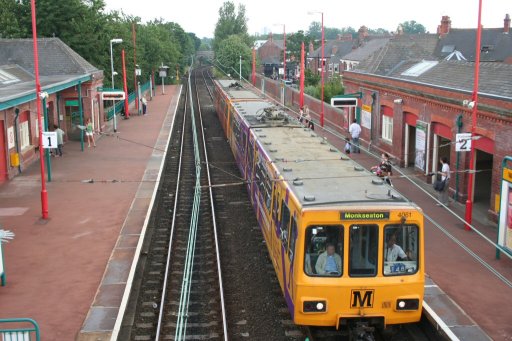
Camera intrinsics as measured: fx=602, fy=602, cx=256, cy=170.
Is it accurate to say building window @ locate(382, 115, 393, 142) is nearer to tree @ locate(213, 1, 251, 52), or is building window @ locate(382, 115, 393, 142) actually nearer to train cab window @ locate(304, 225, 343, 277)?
train cab window @ locate(304, 225, 343, 277)

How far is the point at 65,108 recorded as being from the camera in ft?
115

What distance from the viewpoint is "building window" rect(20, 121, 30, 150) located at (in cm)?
2678

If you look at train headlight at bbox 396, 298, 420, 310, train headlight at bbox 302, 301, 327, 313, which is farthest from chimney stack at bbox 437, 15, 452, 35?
train headlight at bbox 302, 301, 327, 313

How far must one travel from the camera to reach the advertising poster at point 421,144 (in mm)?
23594

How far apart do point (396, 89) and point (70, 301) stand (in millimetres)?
18547

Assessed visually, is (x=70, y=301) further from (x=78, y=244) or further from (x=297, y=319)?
(x=297, y=319)

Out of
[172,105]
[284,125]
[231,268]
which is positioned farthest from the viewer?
[172,105]

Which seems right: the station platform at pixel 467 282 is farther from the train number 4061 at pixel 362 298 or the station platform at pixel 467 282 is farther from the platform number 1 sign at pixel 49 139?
the platform number 1 sign at pixel 49 139

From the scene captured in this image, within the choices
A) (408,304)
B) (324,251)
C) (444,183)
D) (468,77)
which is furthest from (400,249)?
(468,77)

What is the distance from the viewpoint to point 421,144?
945 inches

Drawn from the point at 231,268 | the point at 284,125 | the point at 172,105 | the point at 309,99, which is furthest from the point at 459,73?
the point at 172,105

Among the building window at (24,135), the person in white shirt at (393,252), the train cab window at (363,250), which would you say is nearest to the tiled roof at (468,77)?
the person in white shirt at (393,252)

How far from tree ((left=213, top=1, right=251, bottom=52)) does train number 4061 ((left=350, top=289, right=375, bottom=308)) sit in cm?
12392

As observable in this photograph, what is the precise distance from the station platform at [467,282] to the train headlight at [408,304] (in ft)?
3.09
